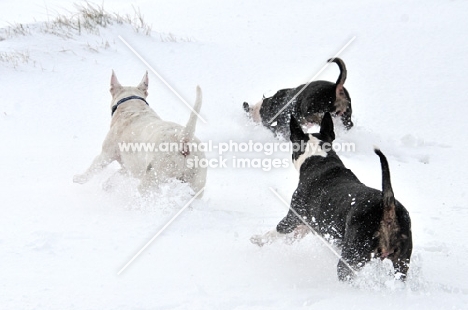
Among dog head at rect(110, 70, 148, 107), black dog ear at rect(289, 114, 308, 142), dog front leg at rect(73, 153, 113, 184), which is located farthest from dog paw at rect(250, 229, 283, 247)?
dog head at rect(110, 70, 148, 107)

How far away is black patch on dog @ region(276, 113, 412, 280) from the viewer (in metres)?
3.46

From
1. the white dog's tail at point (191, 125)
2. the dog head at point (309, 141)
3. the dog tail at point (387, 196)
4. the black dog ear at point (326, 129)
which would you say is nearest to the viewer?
the dog tail at point (387, 196)

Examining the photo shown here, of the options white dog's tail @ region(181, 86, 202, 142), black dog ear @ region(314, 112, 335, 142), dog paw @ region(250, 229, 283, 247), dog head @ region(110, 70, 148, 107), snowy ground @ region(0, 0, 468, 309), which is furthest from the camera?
dog head @ region(110, 70, 148, 107)

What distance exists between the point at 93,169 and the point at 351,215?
10.6ft

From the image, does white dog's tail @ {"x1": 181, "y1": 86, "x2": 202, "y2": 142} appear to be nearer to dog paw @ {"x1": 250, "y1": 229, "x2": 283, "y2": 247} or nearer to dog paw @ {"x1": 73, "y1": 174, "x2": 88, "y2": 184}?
dog paw @ {"x1": 250, "y1": 229, "x2": 283, "y2": 247}

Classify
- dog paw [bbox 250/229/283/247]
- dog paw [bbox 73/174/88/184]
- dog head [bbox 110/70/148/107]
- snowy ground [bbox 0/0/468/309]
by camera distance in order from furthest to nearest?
1. dog head [bbox 110/70/148/107]
2. dog paw [bbox 73/174/88/184]
3. dog paw [bbox 250/229/283/247]
4. snowy ground [bbox 0/0/468/309]

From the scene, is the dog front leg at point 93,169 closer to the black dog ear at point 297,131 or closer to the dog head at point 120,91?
the dog head at point 120,91

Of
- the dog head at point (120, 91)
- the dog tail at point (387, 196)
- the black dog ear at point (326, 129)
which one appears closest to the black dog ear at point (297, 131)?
the black dog ear at point (326, 129)

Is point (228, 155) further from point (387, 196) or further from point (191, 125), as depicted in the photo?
point (387, 196)

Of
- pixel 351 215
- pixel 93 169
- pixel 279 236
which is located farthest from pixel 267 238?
pixel 93 169

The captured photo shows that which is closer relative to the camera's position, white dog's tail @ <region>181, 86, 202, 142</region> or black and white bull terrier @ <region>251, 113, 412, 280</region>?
black and white bull terrier @ <region>251, 113, 412, 280</region>

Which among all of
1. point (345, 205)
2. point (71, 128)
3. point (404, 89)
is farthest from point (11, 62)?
point (345, 205)

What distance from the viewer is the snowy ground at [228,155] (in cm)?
358

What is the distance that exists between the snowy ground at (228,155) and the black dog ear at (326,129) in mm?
891
